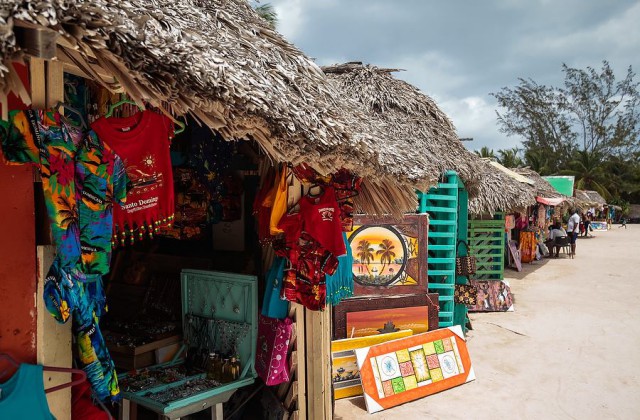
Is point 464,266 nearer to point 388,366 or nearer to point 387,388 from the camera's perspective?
point 388,366

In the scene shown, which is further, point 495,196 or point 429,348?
point 495,196

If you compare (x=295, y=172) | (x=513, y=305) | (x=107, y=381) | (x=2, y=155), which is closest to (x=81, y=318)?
(x=107, y=381)

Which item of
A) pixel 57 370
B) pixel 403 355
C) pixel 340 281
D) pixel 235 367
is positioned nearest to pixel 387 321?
pixel 403 355

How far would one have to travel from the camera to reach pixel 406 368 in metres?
5.45

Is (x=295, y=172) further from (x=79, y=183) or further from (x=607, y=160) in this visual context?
(x=607, y=160)

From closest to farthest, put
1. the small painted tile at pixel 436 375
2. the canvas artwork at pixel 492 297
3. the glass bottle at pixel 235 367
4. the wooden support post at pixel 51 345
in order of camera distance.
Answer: the wooden support post at pixel 51 345, the glass bottle at pixel 235 367, the small painted tile at pixel 436 375, the canvas artwork at pixel 492 297

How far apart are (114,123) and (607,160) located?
4635cm

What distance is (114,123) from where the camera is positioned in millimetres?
2441

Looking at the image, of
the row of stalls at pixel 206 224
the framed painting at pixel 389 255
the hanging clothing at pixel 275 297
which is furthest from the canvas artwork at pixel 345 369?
the hanging clothing at pixel 275 297

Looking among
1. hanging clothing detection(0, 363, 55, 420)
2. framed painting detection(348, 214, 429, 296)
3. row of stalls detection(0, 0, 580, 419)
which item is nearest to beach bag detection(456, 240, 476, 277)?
row of stalls detection(0, 0, 580, 419)

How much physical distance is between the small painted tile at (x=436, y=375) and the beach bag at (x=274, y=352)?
256 centimetres

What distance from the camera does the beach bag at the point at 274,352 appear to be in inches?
140

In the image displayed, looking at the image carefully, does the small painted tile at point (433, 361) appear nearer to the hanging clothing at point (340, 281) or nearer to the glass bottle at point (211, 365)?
the hanging clothing at point (340, 281)

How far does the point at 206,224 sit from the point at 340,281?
1431 millimetres
